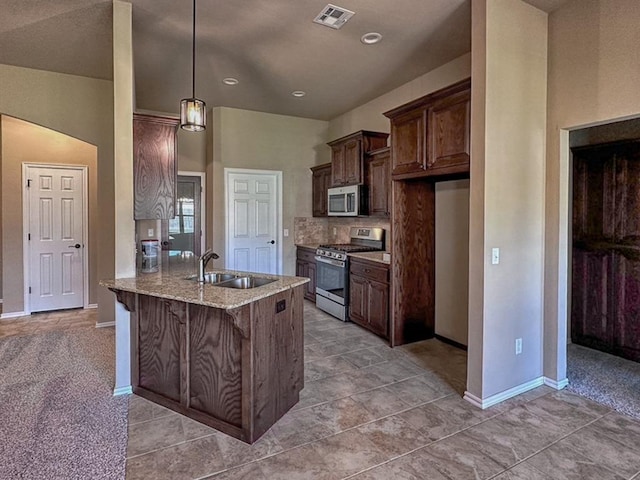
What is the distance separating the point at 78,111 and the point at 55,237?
2.00 meters

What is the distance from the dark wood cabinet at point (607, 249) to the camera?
140 inches

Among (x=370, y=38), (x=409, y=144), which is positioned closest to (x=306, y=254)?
(x=409, y=144)

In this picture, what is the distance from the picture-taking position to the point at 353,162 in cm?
509

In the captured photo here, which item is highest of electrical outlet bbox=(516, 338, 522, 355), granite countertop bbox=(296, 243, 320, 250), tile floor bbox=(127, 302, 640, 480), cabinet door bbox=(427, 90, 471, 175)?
cabinet door bbox=(427, 90, 471, 175)

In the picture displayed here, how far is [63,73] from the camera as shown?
435 centimetres

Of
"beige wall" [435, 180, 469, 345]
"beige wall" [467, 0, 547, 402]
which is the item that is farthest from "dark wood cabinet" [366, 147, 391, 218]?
"beige wall" [467, 0, 547, 402]

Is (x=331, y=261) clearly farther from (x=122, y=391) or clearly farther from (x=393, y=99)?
(x=122, y=391)

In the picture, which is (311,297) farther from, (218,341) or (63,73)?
(63,73)

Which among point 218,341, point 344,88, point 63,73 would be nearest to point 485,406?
point 218,341

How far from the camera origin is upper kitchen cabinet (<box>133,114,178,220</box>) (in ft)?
10.8

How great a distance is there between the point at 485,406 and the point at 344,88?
13.0 ft

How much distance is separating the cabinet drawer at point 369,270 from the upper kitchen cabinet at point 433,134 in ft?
3.39

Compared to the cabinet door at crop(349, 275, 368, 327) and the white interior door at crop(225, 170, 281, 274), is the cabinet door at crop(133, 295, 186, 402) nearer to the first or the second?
the cabinet door at crop(349, 275, 368, 327)

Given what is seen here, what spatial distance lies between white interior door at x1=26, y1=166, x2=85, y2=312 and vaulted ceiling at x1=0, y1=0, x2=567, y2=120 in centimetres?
173
